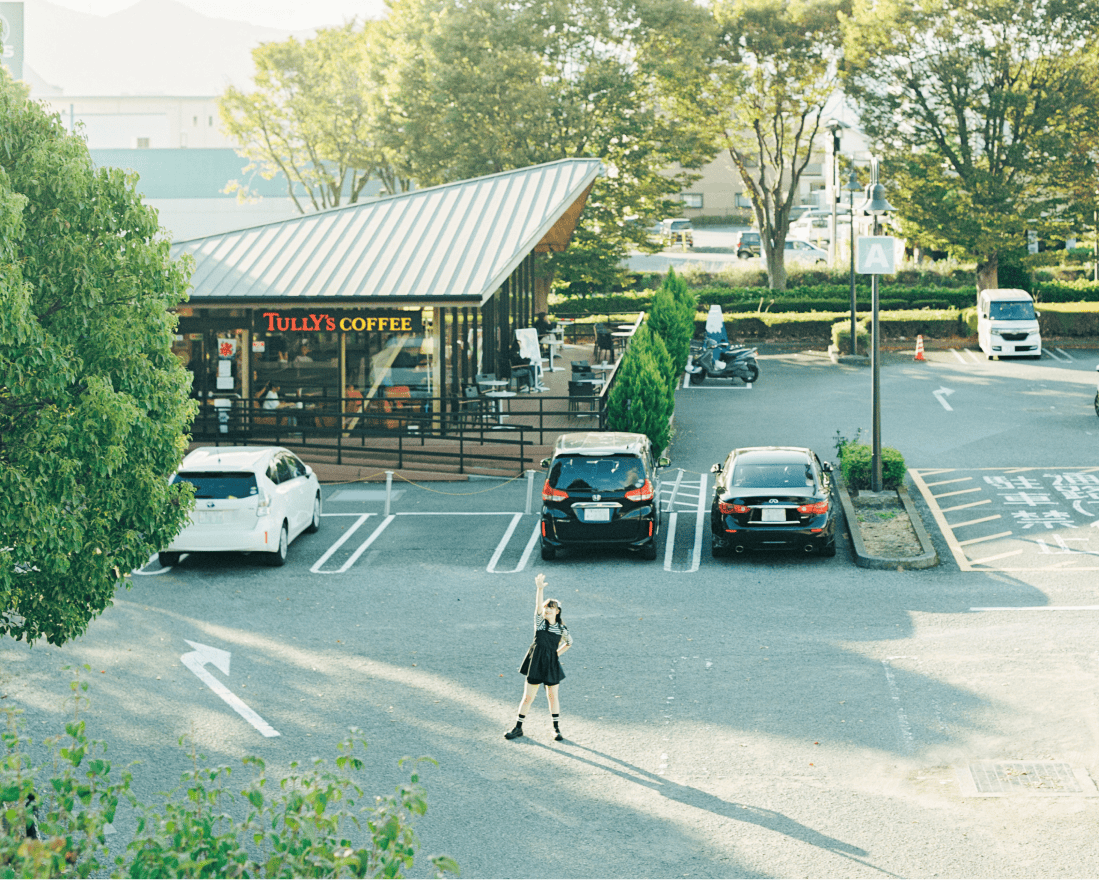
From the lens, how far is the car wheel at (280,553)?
17.9 m

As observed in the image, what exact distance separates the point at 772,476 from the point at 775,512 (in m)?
0.79

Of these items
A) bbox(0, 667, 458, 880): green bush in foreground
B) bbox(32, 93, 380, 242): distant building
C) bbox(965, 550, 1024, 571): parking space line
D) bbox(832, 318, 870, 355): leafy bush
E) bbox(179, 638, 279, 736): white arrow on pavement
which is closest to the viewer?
bbox(0, 667, 458, 880): green bush in foreground

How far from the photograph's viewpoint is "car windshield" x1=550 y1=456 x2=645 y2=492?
17672mm

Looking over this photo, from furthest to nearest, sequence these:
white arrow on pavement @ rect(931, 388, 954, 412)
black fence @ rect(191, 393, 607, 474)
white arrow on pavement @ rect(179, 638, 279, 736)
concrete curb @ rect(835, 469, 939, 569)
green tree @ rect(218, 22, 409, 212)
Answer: green tree @ rect(218, 22, 409, 212) < white arrow on pavement @ rect(931, 388, 954, 412) < black fence @ rect(191, 393, 607, 474) < concrete curb @ rect(835, 469, 939, 569) < white arrow on pavement @ rect(179, 638, 279, 736)

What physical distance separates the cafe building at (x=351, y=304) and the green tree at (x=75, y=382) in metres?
15.1

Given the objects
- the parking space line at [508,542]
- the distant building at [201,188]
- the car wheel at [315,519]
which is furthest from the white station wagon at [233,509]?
the distant building at [201,188]

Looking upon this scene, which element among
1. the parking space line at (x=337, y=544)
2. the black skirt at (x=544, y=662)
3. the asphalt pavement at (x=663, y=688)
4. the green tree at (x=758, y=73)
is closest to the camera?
the asphalt pavement at (x=663, y=688)

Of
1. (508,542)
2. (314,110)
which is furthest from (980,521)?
(314,110)

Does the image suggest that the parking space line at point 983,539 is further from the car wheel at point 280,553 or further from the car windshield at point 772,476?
the car wheel at point 280,553

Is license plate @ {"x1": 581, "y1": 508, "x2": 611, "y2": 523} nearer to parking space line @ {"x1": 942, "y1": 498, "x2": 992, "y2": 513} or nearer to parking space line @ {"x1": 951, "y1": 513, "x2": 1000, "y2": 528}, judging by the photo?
parking space line @ {"x1": 951, "y1": 513, "x2": 1000, "y2": 528}

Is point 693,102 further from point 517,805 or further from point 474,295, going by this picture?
point 517,805

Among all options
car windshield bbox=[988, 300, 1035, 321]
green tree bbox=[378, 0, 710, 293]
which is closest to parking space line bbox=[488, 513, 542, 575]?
car windshield bbox=[988, 300, 1035, 321]

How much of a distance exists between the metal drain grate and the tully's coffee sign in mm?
19761

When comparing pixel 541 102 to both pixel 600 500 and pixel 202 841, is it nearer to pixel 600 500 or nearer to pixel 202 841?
pixel 600 500
